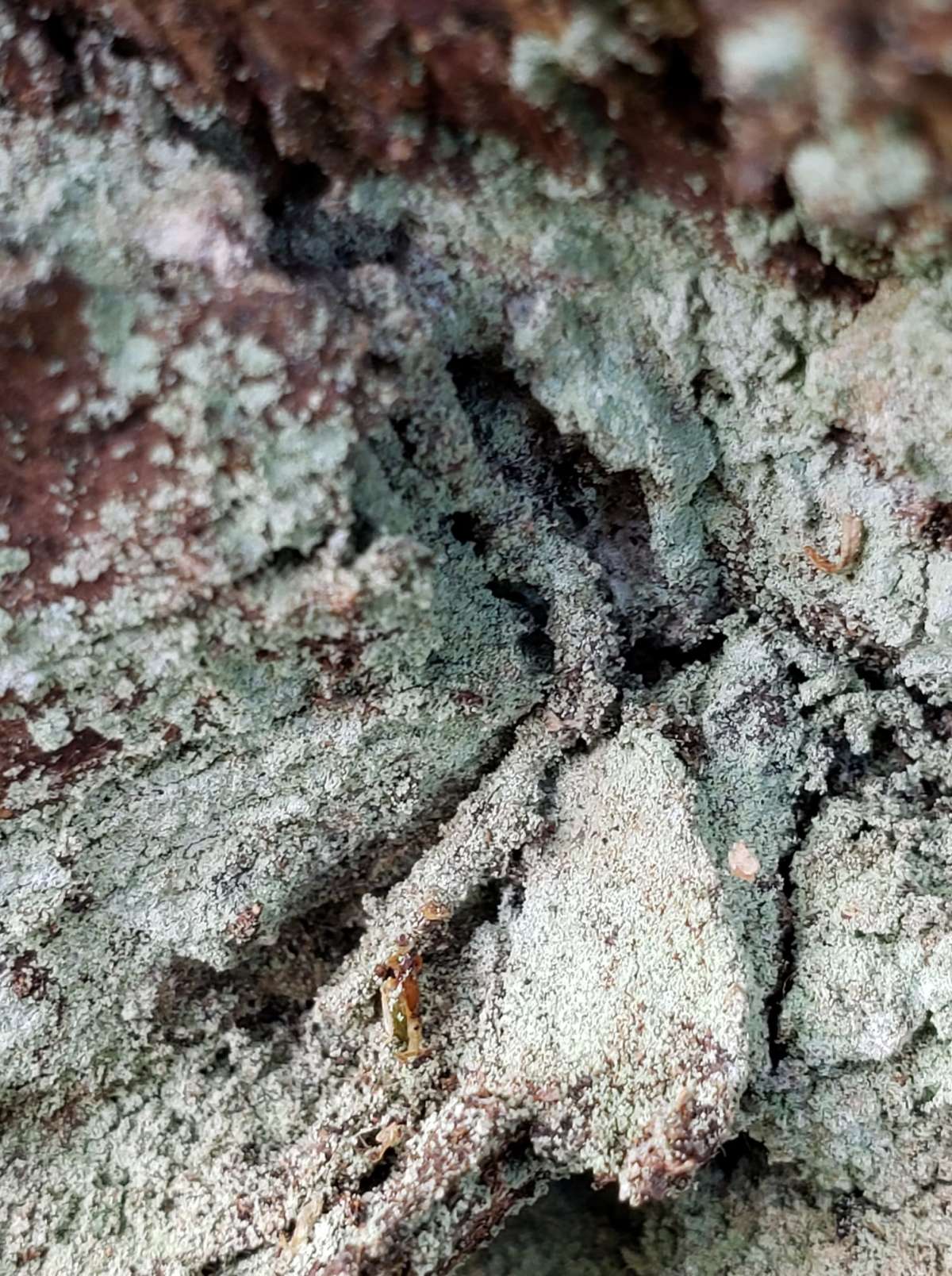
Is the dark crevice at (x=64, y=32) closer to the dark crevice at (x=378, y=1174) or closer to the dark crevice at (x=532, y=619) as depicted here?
the dark crevice at (x=532, y=619)

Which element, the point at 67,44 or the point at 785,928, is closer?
the point at 67,44

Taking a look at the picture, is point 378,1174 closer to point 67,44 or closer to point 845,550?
point 845,550

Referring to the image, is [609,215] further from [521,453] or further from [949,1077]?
[949,1077]

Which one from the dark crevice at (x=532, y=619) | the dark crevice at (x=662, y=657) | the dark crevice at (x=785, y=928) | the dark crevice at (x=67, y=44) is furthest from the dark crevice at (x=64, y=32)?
the dark crevice at (x=785, y=928)

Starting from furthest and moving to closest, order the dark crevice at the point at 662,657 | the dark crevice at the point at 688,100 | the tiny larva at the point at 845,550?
the dark crevice at the point at 662,657 < the tiny larva at the point at 845,550 < the dark crevice at the point at 688,100

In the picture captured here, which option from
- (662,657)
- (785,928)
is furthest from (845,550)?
(785,928)

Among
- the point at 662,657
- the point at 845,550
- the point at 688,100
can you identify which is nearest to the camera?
the point at 688,100

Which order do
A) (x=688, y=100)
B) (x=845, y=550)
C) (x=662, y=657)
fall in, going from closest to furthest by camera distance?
(x=688, y=100) < (x=845, y=550) < (x=662, y=657)

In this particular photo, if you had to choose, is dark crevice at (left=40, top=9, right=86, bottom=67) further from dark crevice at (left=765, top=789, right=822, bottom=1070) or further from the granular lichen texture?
dark crevice at (left=765, top=789, right=822, bottom=1070)

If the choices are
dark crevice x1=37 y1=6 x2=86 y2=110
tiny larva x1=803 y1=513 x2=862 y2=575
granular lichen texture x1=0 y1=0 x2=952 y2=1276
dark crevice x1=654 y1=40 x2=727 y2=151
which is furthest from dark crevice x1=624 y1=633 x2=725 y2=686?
dark crevice x1=37 y1=6 x2=86 y2=110

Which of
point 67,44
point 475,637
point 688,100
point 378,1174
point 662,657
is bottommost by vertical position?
point 378,1174
